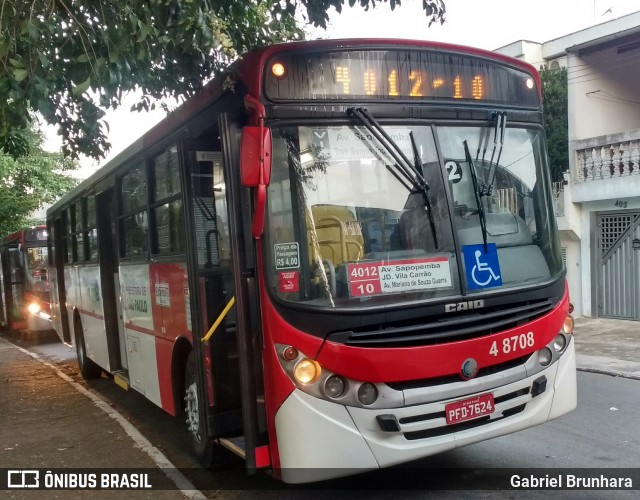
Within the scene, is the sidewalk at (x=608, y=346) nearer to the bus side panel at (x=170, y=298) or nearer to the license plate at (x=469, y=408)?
the license plate at (x=469, y=408)

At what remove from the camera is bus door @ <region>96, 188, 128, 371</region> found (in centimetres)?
777

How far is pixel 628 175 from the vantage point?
11.6 metres

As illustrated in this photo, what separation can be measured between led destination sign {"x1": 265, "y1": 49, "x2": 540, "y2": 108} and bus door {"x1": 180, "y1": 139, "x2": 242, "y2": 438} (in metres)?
1.11

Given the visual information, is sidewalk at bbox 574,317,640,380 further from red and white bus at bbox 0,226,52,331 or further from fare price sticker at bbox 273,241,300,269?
red and white bus at bbox 0,226,52,331

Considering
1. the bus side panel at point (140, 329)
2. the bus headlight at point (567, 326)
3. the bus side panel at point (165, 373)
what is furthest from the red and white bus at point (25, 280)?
the bus headlight at point (567, 326)

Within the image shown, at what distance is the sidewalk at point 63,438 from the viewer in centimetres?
523

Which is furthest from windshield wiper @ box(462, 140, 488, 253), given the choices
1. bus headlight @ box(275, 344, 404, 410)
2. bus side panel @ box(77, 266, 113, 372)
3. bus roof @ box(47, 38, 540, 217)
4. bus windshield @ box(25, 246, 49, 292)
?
bus windshield @ box(25, 246, 49, 292)

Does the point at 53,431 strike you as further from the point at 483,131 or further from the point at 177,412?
the point at 483,131

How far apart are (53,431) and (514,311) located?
5081mm

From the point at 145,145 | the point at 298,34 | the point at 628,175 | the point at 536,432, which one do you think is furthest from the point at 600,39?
the point at 145,145

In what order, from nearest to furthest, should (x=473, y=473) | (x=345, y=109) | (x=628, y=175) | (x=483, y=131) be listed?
(x=345, y=109) < (x=483, y=131) < (x=473, y=473) < (x=628, y=175)

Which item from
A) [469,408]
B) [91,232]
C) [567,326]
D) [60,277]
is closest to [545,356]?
[567,326]

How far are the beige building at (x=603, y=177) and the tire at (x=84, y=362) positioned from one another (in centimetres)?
919

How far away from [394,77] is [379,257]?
1187 mm
